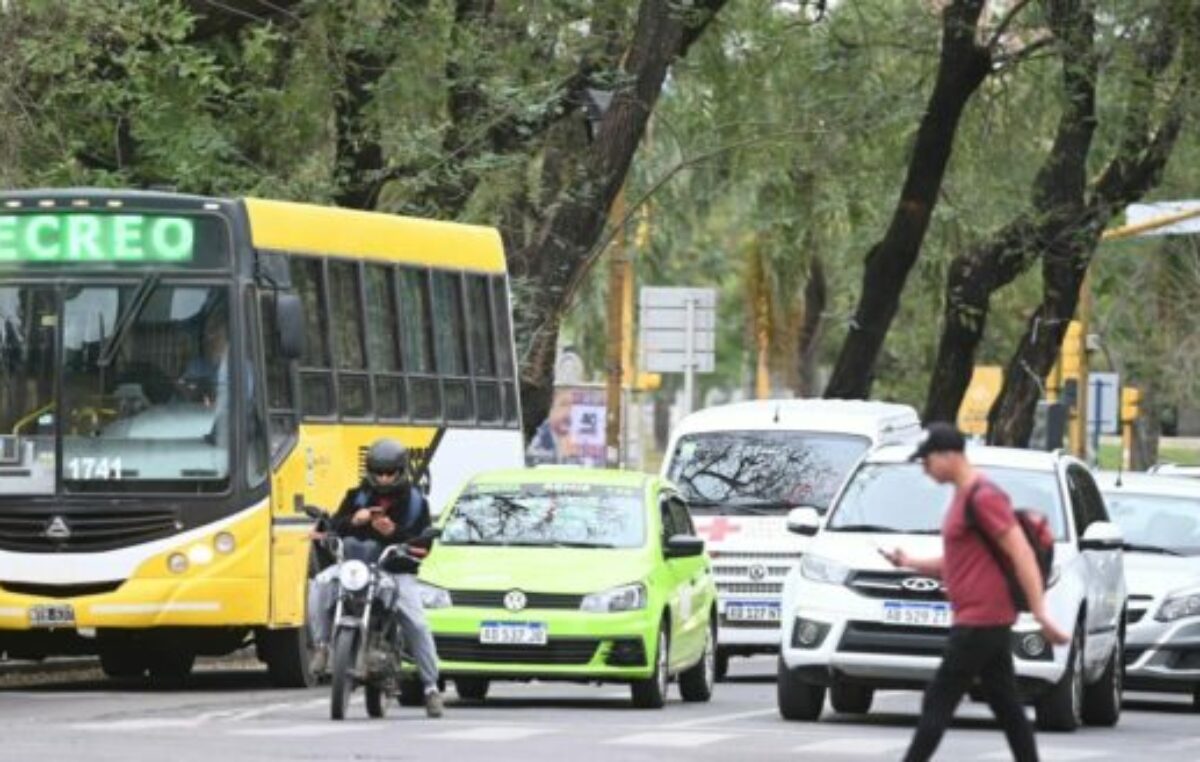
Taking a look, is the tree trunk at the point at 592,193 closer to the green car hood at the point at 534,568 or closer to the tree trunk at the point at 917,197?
the tree trunk at the point at 917,197

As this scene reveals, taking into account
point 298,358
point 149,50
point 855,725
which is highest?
point 149,50

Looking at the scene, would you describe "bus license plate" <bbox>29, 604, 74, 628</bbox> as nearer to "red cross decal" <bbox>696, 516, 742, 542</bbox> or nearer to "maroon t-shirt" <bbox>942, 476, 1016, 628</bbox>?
"red cross decal" <bbox>696, 516, 742, 542</bbox>

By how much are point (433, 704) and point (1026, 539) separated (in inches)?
250

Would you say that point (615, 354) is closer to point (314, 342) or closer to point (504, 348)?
point (504, 348)

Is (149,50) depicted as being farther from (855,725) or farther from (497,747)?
(497,747)

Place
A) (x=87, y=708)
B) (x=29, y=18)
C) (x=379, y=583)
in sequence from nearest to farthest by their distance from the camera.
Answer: (x=379, y=583)
(x=87, y=708)
(x=29, y=18)

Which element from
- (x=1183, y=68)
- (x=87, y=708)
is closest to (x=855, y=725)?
(x=87, y=708)

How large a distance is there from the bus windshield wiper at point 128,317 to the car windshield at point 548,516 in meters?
2.64

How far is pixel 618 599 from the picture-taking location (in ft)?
71.2

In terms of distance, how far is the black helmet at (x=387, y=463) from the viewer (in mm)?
20312

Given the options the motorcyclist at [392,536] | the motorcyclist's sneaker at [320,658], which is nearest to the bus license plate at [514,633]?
the motorcyclist at [392,536]

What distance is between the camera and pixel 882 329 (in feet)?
125

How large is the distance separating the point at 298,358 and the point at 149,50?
6514 mm

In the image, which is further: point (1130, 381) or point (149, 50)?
point (1130, 381)
